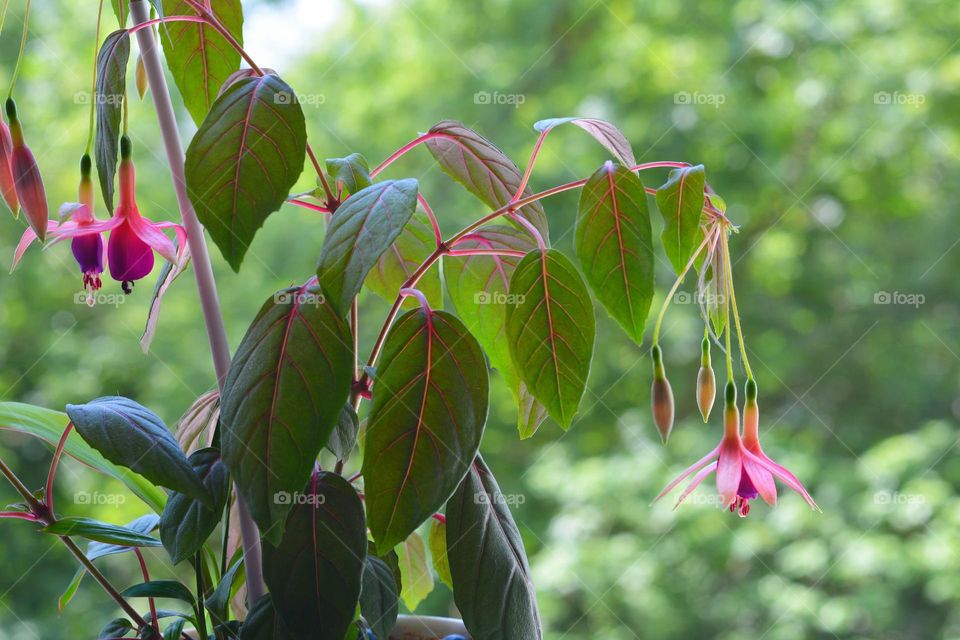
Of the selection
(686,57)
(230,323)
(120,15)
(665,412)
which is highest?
(120,15)

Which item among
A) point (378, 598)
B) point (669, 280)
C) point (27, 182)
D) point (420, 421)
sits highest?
point (27, 182)

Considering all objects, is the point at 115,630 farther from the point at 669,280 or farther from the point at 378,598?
the point at 669,280

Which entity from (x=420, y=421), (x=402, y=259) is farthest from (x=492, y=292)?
(x=420, y=421)

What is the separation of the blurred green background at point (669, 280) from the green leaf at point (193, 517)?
4.51ft

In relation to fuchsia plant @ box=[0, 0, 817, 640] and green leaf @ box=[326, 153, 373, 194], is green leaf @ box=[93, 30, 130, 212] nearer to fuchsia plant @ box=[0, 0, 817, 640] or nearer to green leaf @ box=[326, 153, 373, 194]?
fuchsia plant @ box=[0, 0, 817, 640]

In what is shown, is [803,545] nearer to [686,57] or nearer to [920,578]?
[920,578]

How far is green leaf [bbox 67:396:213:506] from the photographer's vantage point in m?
0.37

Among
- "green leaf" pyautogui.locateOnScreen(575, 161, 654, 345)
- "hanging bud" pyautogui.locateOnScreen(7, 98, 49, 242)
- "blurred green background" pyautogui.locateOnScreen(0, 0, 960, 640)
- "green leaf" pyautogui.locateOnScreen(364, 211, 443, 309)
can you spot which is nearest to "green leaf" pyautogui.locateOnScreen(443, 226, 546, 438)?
"green leaf" pyautogui.locateOnScreen(364, 211, 443, 309)

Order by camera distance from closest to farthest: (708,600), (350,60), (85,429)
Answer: (85,429) → (708,600) → (350,60)

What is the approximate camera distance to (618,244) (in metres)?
0.39

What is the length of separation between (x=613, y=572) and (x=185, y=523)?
149 centimetres

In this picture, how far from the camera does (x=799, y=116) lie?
77.5 inches

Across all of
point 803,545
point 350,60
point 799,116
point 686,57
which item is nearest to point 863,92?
point 799,116

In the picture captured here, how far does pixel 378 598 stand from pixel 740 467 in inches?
7.7
